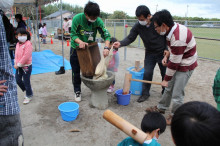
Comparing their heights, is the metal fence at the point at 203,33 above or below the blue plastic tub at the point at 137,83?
above

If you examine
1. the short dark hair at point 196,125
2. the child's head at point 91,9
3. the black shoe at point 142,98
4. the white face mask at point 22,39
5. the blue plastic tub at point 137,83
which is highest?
the child's head at point 91,9

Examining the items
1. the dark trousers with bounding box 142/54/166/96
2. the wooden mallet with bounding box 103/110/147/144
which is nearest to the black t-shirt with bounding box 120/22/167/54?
the dark trousers with bounding box 142/54/166/96

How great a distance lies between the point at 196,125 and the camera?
80 centimetres

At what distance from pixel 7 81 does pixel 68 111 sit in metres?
1.63

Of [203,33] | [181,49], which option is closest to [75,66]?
[181,49]

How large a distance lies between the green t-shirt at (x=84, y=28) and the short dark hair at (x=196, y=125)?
2.89 m

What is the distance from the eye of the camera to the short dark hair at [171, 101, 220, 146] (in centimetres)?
76

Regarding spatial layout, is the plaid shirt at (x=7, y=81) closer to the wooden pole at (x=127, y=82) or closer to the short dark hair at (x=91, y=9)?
the short dark hair at (x=91, y=9)

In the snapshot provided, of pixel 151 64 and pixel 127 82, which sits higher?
pixel 151 64

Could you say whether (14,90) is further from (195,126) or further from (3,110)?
(195,126)

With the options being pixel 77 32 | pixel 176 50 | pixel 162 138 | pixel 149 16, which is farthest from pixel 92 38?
pixel 162 138

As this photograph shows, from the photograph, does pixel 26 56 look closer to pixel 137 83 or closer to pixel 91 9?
pixel 91 9

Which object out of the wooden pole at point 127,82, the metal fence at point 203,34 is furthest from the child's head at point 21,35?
the metal fence at point 203,34

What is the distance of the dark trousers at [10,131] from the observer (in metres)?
1.36
